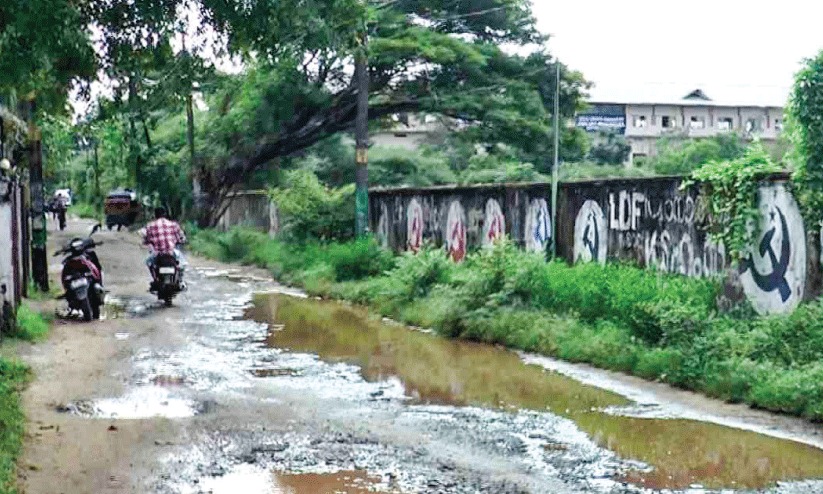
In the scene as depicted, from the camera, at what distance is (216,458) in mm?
7062

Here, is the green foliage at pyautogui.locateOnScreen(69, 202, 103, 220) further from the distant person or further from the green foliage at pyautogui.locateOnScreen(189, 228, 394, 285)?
the green foliage at pyautogui.locateOnScreen(189, 228, 394, 285)

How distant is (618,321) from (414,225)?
32.4 ft

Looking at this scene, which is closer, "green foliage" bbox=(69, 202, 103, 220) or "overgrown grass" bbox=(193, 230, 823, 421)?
"overgrown grass" bbox=(193, 230, 823, 421)

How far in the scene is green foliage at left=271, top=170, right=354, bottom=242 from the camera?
24.0 metres

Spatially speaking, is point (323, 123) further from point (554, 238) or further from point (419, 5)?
point (554, 238)

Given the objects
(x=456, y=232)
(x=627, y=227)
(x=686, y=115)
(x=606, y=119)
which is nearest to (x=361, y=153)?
(x=456, y=232)

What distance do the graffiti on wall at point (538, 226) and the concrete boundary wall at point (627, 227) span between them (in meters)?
0.02

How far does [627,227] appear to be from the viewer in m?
13.9

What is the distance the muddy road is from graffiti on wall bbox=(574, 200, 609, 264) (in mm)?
2797

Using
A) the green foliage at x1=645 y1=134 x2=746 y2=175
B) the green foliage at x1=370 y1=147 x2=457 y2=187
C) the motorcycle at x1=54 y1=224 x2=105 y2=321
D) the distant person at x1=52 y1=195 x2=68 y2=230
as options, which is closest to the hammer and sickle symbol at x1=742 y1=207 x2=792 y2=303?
the motorcycle at x1=54 y1=224 x2=105 y2=321

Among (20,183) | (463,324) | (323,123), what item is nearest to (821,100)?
(463,324)

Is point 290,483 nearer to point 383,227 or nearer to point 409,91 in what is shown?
point 383,227

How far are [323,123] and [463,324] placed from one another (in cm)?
1913

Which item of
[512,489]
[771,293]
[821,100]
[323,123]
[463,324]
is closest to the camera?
[512,489]
